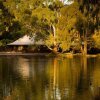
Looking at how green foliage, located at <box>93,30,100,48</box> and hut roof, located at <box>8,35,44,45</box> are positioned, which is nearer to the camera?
green foliage, located at <box>93,30,100,48</box>

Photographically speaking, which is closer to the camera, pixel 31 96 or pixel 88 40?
pixel 31 96

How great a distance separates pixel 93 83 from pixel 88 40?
4198cm

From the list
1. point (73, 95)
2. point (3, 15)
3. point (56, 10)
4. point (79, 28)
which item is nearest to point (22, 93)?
point (73, 95)

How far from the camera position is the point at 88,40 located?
67375 mm

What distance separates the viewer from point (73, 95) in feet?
66.2

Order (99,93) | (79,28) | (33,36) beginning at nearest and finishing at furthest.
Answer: (99,93) → (79,28) → (33,36)

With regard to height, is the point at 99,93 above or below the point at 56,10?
below

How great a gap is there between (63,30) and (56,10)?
5846 millimetres

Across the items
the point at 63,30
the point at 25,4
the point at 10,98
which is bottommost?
the point at 10,98

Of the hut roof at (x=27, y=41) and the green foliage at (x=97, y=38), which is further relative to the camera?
the hut roof at (x=27, y=41)

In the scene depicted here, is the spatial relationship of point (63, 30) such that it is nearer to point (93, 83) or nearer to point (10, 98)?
point (93, 83)

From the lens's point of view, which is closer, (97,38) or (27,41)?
(97,38)

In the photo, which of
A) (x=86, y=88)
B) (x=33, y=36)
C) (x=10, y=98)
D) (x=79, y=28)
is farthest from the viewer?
(x=33, y=36)

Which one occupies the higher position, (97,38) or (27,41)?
(97,38)
